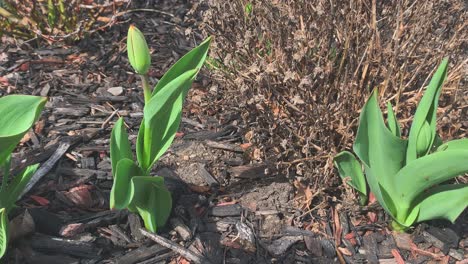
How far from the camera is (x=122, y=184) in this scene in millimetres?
1758

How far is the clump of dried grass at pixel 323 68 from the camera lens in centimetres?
225

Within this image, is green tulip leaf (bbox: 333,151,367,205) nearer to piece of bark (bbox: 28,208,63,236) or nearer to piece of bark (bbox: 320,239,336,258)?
piece of bark (bbox: 320,239,336,258)

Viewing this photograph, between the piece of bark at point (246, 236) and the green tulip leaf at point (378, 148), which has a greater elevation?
the green tulip leaf at point (378, 148)

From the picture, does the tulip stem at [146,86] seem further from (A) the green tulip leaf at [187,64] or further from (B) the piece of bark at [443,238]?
(B) the piece of bark at [443,238]

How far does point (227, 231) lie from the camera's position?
2314mm

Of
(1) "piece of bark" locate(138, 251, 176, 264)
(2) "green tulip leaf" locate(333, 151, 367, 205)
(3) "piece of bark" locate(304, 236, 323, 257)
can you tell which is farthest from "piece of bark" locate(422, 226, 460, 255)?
(1) "piece of bark" locate(138, 251, 176, 264)

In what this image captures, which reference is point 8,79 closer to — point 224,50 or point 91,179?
point 91,179

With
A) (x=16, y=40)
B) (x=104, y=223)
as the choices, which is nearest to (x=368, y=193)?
(x=104, y=223)

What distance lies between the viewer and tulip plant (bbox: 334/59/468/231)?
1.88 meters

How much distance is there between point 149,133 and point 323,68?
30.0 inches

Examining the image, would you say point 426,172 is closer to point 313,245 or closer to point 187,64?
point 313,245

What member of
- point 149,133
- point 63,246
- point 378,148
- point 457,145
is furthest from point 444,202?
point 63,246

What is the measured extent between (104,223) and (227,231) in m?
0.48

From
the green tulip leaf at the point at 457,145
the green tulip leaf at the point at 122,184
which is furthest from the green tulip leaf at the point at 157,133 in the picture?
the green tulip leaf at the point at 457,145
